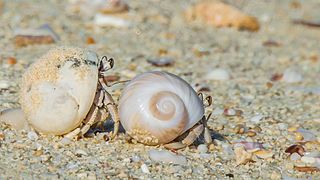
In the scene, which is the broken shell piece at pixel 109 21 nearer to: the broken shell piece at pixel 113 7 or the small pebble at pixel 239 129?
the broken shell piece at pixel 113 7

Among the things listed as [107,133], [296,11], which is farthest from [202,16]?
[107,133]

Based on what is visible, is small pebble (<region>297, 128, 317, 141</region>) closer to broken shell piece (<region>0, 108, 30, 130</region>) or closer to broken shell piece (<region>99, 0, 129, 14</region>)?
broken shell piece (<region>0, 108, 30, 130</region>)

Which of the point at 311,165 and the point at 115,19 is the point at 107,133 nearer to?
the point at 311,165

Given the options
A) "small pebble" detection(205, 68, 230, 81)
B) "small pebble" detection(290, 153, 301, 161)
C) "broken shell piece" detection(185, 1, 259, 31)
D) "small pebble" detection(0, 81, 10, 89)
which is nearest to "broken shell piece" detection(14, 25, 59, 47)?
"small pebble" detection(0, 81, 10, 89)

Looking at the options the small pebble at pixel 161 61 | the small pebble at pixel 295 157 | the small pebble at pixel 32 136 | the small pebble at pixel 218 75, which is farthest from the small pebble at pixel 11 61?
the small pebble at pixel 295 157

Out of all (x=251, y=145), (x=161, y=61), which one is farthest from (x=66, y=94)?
(x=161, y=61)

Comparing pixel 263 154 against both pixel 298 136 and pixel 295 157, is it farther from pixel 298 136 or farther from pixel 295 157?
pixel 298 136
